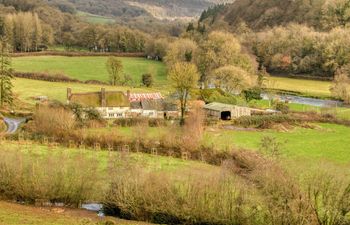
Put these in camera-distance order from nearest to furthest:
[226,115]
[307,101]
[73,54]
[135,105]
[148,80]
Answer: [226,115]
[135,105]
[307,101]
[148,80]
[73,54]

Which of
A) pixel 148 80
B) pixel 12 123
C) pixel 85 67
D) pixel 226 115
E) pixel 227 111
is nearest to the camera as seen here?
pixel 12 123

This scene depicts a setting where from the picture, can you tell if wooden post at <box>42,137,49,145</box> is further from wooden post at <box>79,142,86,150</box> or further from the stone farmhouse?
the stone farmhouse

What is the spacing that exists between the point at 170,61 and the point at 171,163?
6744cm

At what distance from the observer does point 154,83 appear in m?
103

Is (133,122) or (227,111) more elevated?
(227,111)

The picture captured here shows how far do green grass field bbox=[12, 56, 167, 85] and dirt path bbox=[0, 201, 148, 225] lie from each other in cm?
7243

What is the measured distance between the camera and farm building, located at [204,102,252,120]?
68688 mm

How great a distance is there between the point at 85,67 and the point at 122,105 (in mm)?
56475

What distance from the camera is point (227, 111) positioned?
68750 millimetres

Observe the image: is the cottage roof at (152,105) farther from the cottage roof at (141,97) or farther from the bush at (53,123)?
the bush at (53,123)

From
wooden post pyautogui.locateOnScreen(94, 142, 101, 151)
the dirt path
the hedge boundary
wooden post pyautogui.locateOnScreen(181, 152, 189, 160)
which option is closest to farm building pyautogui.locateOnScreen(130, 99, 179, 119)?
wooden post pyautogui.locateOnScreen(94, 142, 101, 151)

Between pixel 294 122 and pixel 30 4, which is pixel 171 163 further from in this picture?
pixel 30 4

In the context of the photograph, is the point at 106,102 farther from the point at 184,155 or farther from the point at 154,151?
the point at 184,155

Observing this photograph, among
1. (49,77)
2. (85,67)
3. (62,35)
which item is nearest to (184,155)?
(49,77)
